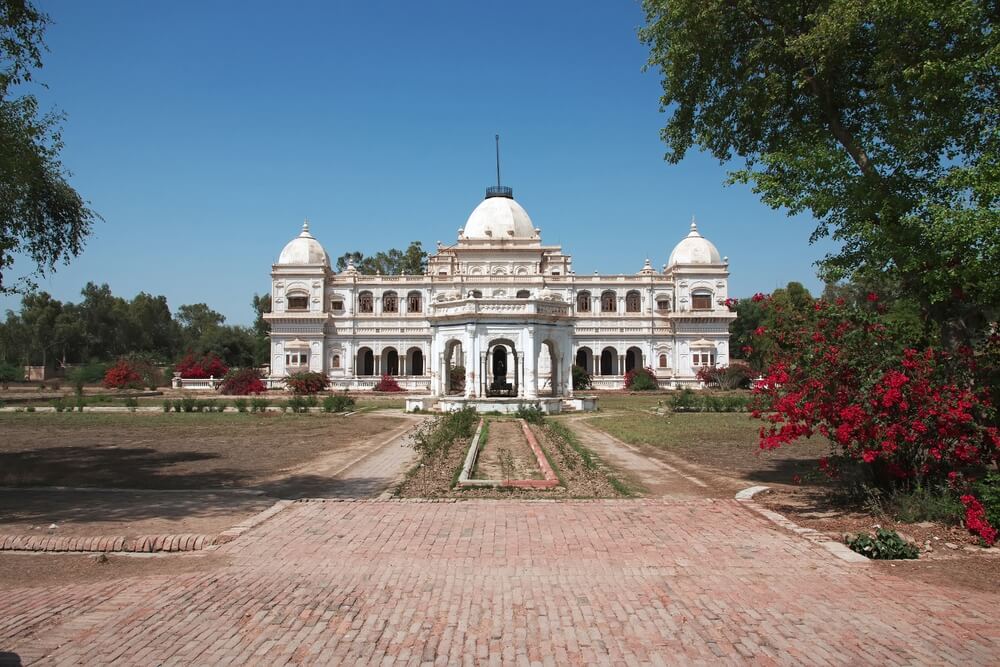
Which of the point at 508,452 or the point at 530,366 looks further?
the point at 530,366

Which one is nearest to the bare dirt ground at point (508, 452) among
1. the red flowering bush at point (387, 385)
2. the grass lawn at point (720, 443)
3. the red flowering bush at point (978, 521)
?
the grass lawn at point (720, 443)

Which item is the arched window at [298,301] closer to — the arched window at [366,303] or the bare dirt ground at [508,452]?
the arched window at [366,303]

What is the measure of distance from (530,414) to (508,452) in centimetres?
908

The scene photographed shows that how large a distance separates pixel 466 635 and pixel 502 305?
A: 25.8m

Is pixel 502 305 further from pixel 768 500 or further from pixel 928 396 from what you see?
pixel 928 396

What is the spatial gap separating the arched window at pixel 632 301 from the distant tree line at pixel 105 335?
38018 millimetres

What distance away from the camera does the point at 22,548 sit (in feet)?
25.1

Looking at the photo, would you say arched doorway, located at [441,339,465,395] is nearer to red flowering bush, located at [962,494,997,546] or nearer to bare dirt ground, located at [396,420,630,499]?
bare dirt ground, located at [396,420,630,499]

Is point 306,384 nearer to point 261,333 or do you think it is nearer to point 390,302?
point 390,302

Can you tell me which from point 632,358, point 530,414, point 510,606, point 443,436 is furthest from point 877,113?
point 632,358

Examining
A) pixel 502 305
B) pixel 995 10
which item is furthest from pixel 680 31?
pixel 502 305

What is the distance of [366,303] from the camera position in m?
61.4

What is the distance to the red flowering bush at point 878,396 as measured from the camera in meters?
8.31

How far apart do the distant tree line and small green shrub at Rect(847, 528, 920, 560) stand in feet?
224
